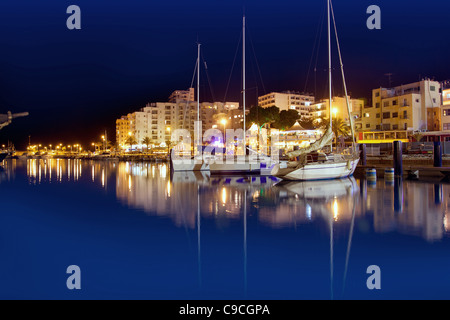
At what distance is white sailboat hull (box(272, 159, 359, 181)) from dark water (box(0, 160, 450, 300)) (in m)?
7.56

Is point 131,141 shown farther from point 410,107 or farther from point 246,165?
point 246,165

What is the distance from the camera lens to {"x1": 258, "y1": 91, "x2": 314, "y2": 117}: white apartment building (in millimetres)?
127812

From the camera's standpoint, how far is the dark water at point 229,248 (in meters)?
6.41

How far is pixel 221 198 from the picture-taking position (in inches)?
704

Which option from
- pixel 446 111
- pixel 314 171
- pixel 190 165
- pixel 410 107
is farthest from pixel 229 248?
pixel 410 107

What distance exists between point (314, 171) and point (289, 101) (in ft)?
360

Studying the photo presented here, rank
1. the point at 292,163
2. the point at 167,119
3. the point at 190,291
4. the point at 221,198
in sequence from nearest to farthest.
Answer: the point at 190,291, the point at 221,198, the point at 292,163, the point at 167,119

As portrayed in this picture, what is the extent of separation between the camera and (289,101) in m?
130

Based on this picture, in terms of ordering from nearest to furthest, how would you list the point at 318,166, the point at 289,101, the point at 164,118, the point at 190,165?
1. the point at 318,166
2. the point at 190,165
3. the point at 289,101
4. the point at 164,118

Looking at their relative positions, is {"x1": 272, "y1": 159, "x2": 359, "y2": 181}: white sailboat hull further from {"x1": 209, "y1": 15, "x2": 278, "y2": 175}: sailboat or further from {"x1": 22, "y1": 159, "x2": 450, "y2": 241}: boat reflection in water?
{"x1": 209, "y1": 15, "x2": 278, "y2": 175}: sailboat
